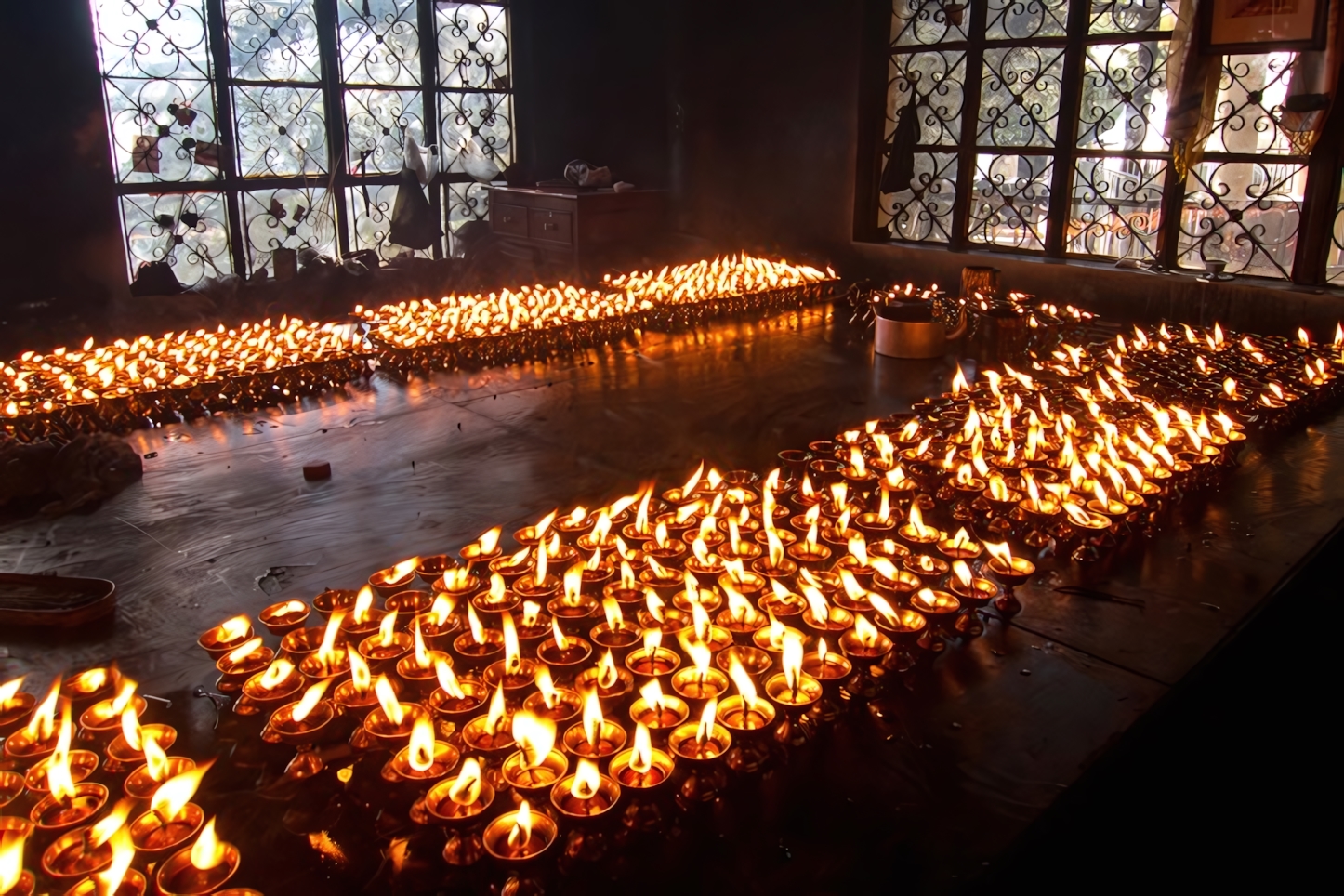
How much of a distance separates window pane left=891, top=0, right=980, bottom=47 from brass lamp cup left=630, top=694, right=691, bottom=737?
24.4ft

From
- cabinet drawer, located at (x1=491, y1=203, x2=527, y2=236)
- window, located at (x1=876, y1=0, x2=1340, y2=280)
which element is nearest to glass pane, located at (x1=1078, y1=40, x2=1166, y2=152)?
window, located at (x1=876, y1=0, x2=1340, y2=280)

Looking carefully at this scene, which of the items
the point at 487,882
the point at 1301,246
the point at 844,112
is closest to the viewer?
the point at 487,882

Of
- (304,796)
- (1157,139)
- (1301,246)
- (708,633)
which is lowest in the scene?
(304,796)

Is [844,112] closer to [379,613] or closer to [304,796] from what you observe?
[379,613]

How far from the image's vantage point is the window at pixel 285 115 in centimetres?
782

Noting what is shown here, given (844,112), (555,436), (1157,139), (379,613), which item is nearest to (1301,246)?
(1157,139)

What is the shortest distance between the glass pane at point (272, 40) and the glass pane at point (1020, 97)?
5.83m

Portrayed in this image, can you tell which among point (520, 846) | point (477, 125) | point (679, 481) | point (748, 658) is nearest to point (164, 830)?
point (520, 846)

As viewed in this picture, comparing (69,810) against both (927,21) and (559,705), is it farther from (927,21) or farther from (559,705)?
(927,21)

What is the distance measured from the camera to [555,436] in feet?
14.4

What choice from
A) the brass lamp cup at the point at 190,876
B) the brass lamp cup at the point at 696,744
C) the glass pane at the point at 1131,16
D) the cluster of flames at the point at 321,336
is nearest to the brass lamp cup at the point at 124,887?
the brass lamp cup at the point at 190,876

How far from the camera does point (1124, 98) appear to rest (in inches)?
284

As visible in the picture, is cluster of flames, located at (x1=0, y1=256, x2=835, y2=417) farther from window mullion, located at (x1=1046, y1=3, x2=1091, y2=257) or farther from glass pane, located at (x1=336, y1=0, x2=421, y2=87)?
glass pane, located at (x1=336, y1=0, x2=421, y2=87)

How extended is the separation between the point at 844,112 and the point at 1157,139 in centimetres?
267
